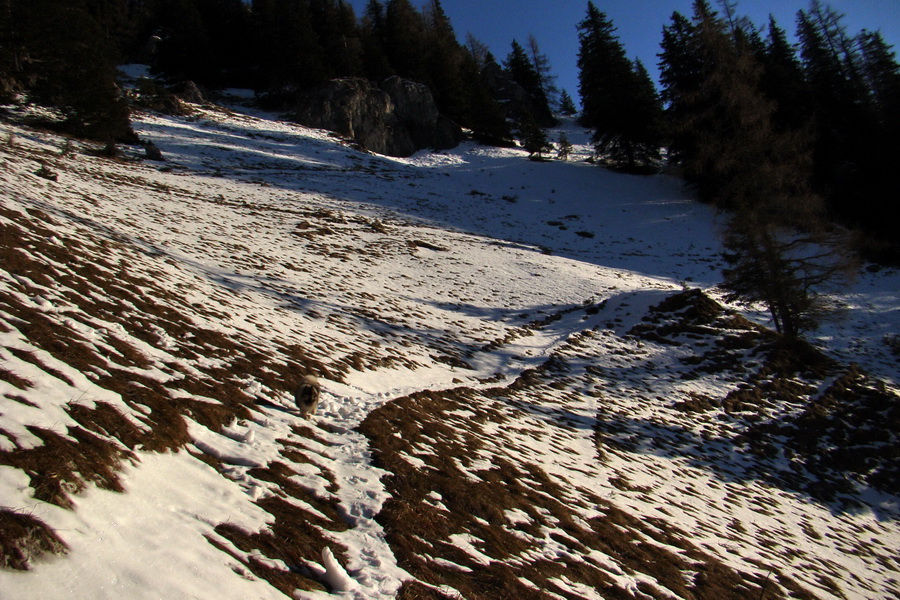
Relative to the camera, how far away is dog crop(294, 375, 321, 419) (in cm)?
590

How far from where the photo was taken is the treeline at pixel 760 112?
15.5 m

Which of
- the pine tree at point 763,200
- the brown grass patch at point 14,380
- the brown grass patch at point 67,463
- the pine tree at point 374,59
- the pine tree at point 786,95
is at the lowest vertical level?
the brown grass patch at point 67,463

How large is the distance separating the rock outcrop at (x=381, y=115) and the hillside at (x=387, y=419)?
2978 centimetres

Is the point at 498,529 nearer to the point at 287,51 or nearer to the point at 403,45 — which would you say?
the point at 287,51

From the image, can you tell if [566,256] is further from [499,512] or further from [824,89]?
[824,89]

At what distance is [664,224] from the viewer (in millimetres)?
33531

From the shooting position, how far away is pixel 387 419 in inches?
272

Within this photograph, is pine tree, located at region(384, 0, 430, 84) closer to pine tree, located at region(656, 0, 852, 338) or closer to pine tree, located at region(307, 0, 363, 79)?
pine tree, located at region(307, 0, 363, 79)

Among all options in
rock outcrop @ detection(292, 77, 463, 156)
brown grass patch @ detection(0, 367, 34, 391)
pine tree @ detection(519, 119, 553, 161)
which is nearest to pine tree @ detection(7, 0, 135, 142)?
rock outcrop @ detection(292, 77, 463, 156)

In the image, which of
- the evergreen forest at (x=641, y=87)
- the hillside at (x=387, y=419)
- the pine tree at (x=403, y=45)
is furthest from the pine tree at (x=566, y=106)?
the hillside at (x=387, y=419)

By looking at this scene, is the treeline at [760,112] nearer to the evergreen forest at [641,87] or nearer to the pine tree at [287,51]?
the evergreen forest at [641,87]

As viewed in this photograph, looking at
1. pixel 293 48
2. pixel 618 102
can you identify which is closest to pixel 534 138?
pixel 618 102

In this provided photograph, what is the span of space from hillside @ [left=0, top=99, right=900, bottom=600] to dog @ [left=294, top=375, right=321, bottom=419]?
223 millimetres

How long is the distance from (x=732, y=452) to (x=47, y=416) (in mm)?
13334
